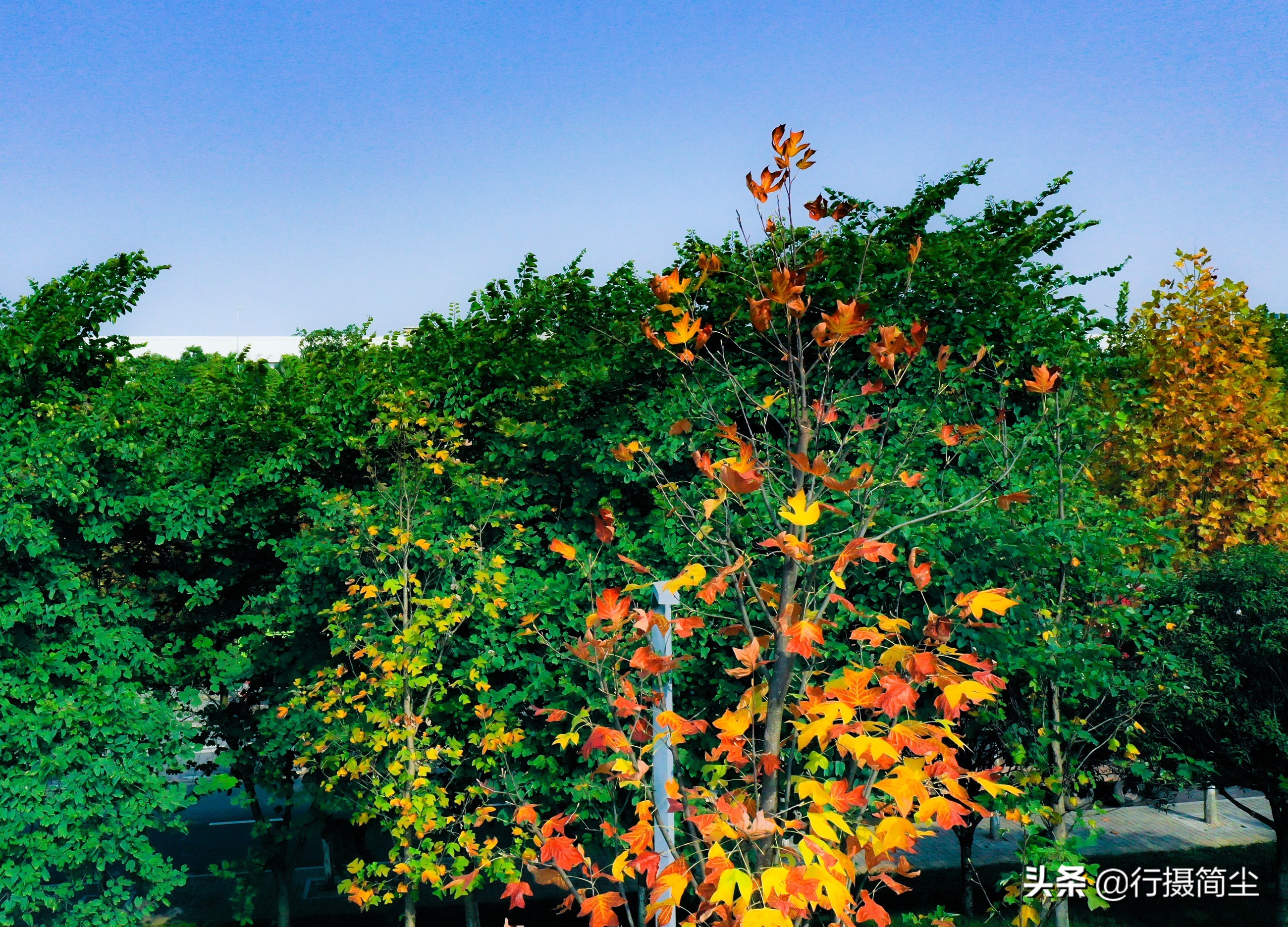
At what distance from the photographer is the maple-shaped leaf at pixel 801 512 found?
2.88m

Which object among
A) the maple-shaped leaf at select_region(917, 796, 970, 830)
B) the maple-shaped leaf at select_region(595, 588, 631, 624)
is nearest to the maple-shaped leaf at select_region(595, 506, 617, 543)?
the maple-shaped leaf at select_region(595, 588, 631, 624)

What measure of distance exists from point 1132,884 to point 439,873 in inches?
323

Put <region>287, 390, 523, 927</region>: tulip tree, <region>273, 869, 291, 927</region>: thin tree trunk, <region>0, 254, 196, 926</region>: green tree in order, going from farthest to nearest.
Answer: <region>273, 869, 291, 927</region>: thin tree trunk < <region>0, 254, 196, 926</region>: green tree < <region>287, 390, 523, 927</region>: tulip tree

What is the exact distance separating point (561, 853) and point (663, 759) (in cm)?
64

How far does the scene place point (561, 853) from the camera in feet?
10.7

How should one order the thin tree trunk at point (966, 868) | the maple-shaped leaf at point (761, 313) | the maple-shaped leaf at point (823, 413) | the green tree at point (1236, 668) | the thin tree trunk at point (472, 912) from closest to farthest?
1. the maple-shaped leaf at point (761, 313)
2. the maple-shaped leaf at point (823, 413)
3. the thin tree trunk at point (472, 912)
4. the green tree at point (1236, 668)
5. the thin tree trunk at point (966, 868)

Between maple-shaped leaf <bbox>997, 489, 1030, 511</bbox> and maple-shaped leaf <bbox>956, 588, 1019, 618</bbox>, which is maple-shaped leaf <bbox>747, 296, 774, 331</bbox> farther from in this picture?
maple-shaped leaf <bbox>956, 588, 1019, 618</bbox>

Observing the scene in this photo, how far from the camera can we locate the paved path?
1455 cm

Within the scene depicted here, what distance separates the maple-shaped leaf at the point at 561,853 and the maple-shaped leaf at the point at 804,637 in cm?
105

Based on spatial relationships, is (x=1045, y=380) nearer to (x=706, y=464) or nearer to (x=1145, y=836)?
(x=706, y=464)

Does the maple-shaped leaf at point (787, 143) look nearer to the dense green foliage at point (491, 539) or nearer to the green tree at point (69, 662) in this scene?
the dense green foliage at point (491, 539)

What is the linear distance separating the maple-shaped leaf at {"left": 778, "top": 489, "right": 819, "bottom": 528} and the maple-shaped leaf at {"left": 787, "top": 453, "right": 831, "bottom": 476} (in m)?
0.10

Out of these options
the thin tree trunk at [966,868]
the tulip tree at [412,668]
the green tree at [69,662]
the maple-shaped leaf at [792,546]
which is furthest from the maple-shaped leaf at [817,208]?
the thin tree trunk at [966,868]

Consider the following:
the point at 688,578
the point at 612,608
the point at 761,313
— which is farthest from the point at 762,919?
the point at 761,313
